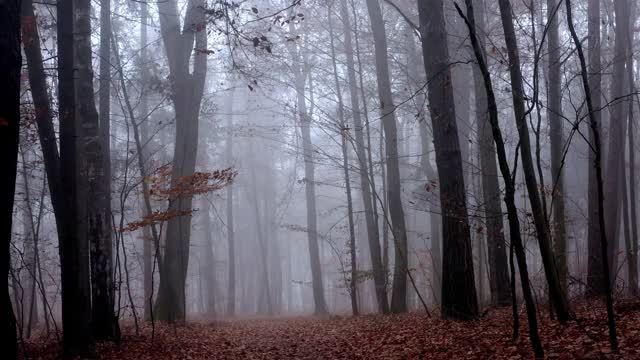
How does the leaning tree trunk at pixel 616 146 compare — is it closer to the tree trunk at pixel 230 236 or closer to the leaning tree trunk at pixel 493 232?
the leaning tree trunk at pixel 493 232

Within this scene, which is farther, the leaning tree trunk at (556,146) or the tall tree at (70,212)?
the leaning tree trunk at (556,146)

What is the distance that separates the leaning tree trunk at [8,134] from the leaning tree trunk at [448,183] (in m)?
6.15

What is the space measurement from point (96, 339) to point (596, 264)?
10.1 m

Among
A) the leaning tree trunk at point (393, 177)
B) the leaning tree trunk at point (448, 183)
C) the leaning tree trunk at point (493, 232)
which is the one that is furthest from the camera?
the leaning tree trunk at point (393, 177)

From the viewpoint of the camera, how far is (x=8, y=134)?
5660 millimetres

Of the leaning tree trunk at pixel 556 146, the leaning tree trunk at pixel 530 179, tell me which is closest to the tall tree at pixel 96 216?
the leaning tree trunk at pixel 530 179

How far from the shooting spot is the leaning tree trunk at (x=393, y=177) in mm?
14236

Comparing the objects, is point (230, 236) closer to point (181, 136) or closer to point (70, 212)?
point (181, 136)

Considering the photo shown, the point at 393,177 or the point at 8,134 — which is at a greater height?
the point at 393,177

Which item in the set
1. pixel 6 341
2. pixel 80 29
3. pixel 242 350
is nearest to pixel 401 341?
pixel 242 350

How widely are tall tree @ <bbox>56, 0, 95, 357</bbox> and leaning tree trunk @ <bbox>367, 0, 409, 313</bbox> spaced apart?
A: 7584 mm

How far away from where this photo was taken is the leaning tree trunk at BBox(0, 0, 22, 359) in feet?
18.3

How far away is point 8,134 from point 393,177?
1041cm

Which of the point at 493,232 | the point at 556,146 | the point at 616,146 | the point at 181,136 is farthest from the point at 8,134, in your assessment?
the point at 616,146
